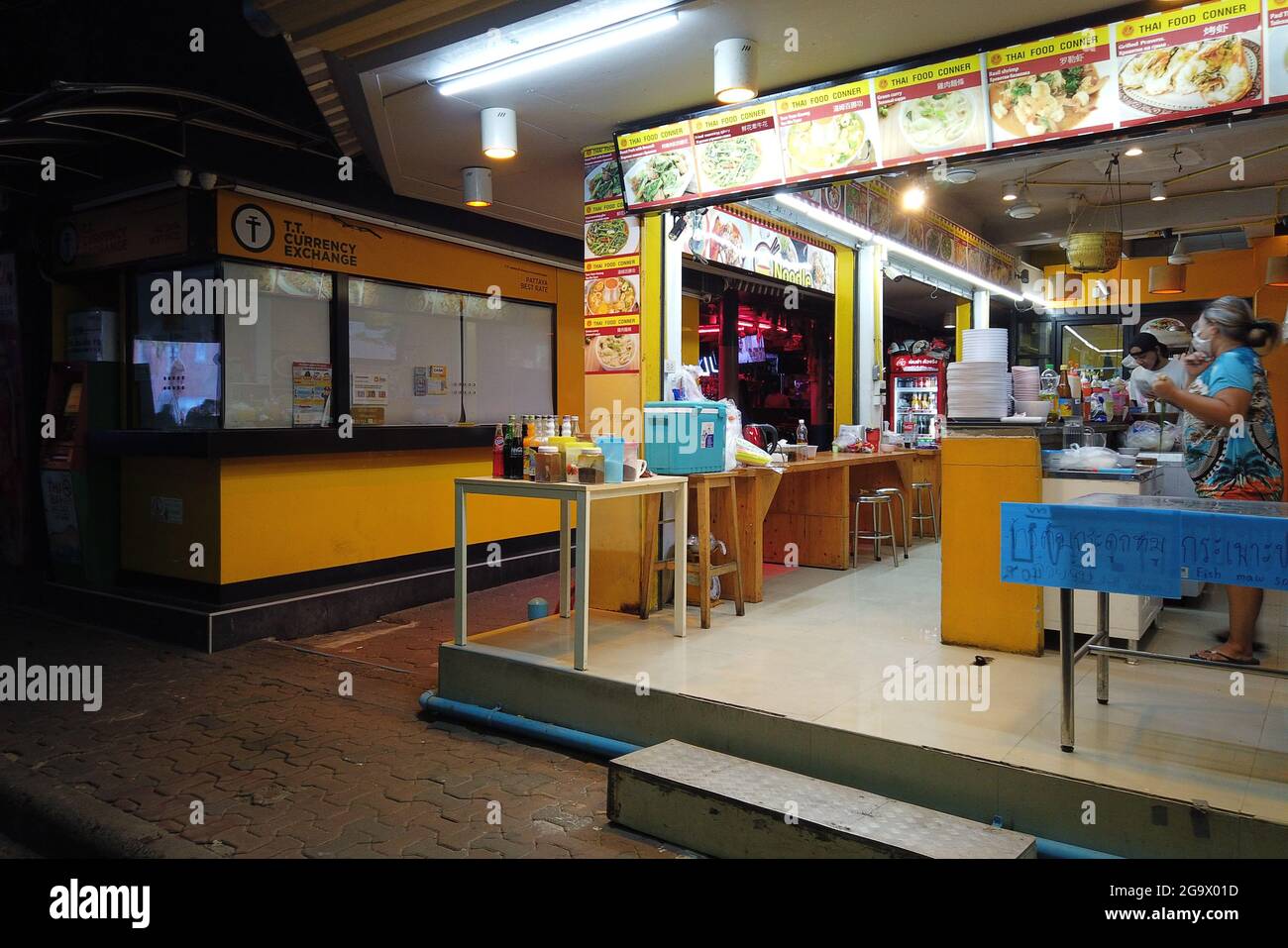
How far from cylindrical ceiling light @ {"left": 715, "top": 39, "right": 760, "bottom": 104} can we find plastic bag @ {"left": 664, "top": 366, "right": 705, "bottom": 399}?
6.32 feet

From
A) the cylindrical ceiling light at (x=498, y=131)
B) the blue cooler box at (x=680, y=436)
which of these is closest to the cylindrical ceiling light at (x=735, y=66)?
the cylindrical ceiling light at (x=498, y=131)

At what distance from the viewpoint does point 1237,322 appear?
4.14 meters

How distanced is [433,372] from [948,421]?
186 inches

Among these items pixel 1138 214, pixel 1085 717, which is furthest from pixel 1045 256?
pixel 1085 717

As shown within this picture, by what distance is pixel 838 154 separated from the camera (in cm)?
483

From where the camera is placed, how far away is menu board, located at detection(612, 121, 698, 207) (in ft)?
17.6

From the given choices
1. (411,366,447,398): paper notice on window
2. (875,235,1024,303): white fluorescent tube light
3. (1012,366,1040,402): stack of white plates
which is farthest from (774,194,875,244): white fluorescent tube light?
(411,366,447,398): paper notice on window

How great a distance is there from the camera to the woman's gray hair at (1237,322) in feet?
13.6

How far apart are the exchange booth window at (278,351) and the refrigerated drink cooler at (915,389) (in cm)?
1062

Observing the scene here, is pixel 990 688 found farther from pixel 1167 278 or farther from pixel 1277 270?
pixel 1167 278

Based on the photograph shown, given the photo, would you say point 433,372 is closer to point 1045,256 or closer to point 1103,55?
point 1103,55

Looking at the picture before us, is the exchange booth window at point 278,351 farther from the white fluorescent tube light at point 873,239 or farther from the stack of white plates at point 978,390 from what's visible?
the stack of white plates at point 978,390

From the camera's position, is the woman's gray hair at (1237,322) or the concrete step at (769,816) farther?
the woman's gray hair at (1237,322)

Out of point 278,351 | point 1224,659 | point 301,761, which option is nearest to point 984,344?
point 1224,659
